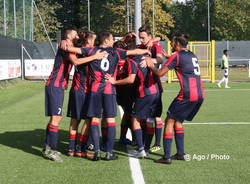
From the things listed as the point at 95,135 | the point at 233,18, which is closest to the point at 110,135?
the point at 95,135

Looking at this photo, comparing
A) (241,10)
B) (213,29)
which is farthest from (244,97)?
(213,29)

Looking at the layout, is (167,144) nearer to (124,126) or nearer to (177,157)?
(177,157)

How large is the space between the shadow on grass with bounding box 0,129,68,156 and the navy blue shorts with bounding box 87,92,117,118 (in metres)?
1.13

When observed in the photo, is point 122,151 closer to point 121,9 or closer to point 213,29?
point 121,9

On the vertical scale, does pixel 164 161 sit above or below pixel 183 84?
below

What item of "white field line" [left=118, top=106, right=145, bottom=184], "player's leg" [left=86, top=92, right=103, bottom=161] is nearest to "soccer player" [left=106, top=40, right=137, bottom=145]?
"white field line" [left=118, top=106, right=145, bottom=184]

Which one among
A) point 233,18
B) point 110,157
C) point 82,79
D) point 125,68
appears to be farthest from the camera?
point 233,18

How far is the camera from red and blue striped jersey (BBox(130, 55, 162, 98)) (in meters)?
6.55

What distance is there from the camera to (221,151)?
709 centimetres

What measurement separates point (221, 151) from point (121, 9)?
141 feet

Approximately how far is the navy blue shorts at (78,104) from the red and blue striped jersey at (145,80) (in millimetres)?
895

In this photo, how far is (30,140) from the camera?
8.30m

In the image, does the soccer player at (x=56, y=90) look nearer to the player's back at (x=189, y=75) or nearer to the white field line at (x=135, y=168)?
the white field line at (x=135, y=168)

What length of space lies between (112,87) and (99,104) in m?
0.33
